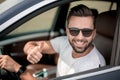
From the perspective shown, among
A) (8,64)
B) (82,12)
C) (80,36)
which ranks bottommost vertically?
(8,64)

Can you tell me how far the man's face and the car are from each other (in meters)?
0.14

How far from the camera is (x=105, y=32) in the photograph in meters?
3.52

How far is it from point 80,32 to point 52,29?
5.60 ft

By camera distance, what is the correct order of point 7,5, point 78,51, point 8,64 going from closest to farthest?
point 7,5, point 8,64, point 78,51

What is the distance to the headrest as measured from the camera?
11.1 ft

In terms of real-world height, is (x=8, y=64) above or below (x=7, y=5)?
below

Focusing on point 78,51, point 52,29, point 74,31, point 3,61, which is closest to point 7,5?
point 3,61

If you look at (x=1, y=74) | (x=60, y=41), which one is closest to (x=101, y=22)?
(x=60, y=41)

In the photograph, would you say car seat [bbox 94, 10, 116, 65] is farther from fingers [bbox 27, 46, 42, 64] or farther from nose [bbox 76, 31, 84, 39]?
fingers [bbox 27, 46, 42, 64]

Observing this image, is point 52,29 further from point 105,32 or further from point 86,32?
point 86,32

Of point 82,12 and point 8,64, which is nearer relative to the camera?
point 8,64

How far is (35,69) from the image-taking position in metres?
3.74

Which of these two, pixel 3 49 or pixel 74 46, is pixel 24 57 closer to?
pixel 3 49

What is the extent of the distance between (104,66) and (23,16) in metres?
0.71
